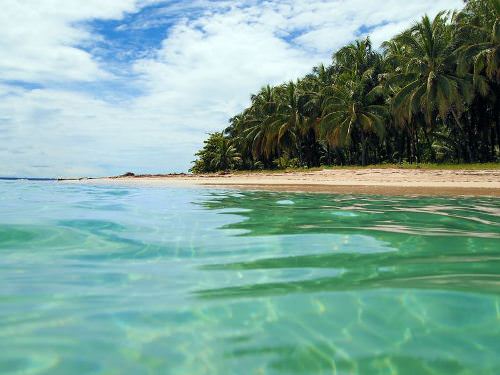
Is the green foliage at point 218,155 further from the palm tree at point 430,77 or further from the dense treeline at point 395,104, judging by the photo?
the palm tree at point 430,77

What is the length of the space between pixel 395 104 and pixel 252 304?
88.4 ft

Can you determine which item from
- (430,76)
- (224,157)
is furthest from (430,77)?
(224,157)

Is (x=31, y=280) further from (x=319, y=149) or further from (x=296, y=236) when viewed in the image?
(x=319, y=149)

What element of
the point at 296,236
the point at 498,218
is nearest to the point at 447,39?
the point at 498,218

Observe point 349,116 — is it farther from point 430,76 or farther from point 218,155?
point 218,155

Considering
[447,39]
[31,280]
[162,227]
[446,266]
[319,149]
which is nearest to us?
[31,280]

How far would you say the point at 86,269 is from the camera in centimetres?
304

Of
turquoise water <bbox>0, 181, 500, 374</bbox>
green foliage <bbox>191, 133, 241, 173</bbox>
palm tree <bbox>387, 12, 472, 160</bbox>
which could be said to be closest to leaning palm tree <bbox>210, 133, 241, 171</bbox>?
green foliage <bbox>191, 133, 241, 173</bbox>

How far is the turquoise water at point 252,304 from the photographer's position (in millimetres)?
1638

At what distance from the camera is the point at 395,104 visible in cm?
2681

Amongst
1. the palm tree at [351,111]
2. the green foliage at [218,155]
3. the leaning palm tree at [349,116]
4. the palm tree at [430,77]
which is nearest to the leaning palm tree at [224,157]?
the green foliage at [218,155]

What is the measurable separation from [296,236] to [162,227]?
1730mm

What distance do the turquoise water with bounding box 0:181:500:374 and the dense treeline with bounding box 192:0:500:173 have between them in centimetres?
2316

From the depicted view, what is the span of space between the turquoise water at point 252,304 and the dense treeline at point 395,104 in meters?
23.2
